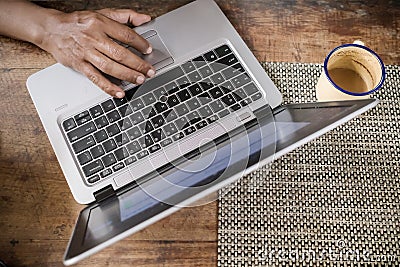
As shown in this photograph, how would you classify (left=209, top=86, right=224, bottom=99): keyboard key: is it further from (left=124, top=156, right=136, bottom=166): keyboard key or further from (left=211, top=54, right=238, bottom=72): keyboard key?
(left=124, top=156, right=136, bottom=166): keyboard key

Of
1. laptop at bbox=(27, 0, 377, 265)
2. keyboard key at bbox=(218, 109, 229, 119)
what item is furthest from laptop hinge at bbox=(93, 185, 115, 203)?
keyboard key at bbox=(218, 109, 229, 119)

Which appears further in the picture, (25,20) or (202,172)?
(25,20)

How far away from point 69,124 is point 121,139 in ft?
0.29

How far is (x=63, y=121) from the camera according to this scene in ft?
2.47

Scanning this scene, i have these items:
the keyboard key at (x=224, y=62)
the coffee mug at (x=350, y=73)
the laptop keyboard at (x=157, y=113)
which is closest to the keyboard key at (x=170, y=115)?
the laptop keyboard at (x=157, y=113)

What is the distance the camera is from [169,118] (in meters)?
0.74

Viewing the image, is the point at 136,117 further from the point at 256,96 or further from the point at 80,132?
the point at 256,96

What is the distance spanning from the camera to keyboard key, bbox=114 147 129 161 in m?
0.72

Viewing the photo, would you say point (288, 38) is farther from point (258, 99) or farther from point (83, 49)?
point (83, 49)

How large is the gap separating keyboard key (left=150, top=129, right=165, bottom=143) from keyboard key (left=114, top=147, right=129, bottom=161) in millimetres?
47


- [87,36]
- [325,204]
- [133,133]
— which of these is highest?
[87,36]

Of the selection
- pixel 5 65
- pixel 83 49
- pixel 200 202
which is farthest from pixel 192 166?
pixel 5 65

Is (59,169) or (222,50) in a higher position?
(222,50)

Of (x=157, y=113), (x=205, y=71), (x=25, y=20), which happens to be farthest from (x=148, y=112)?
(x=25, y=20)
